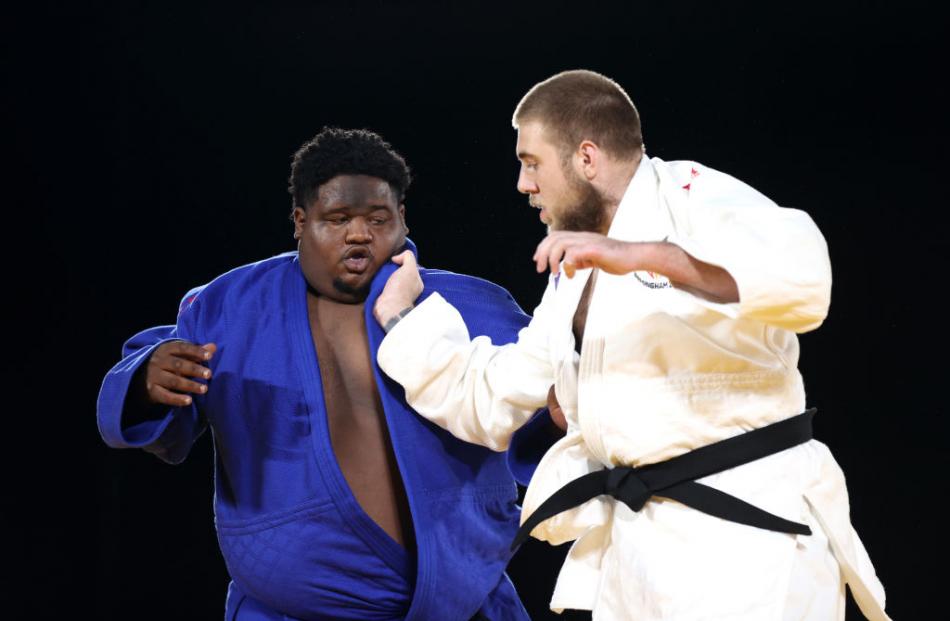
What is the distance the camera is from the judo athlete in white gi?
1.45 m

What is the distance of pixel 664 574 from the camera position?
1589 mm

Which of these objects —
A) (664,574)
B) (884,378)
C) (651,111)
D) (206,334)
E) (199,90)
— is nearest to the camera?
(664,574)

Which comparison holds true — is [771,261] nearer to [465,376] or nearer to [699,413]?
[699,413]

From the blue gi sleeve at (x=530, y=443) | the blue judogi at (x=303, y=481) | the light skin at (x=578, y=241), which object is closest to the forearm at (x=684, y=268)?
the light skin at (x=578, y=241)

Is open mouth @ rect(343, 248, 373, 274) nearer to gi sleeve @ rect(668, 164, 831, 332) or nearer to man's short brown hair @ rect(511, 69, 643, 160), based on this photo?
man's short brown hair @ rect(511, 69, 643, 160)

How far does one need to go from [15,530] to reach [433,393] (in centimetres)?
178

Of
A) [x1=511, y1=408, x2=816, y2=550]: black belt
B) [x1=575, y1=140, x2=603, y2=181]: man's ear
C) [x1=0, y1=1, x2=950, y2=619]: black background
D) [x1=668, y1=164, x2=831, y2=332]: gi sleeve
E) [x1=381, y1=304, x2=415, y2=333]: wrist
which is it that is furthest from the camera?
[x1=0, y1=1, x2=950, y2=619]: black background

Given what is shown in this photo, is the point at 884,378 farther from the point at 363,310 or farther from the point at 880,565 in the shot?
the point at 363,310

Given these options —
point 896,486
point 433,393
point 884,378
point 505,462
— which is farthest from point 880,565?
point 433,393

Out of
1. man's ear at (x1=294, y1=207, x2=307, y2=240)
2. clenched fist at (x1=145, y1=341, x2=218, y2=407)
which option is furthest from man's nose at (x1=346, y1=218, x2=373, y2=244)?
clenched fist at (x1=145, y1=341, x2=218, y2=407)

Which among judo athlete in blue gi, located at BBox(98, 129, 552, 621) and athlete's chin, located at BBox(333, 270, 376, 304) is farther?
athlete's chin, located at BBox(333, 270, 376, 304)

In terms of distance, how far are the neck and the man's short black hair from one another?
0.56m

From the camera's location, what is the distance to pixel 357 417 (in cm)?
214

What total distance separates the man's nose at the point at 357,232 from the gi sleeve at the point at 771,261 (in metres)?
0.80
